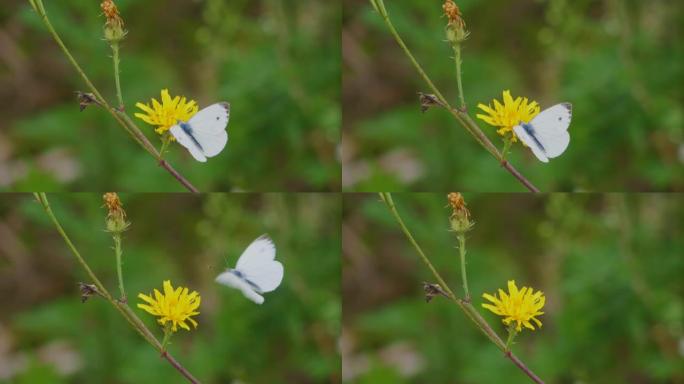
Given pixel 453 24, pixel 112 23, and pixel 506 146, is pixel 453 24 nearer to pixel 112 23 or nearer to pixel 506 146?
pixel 506 146

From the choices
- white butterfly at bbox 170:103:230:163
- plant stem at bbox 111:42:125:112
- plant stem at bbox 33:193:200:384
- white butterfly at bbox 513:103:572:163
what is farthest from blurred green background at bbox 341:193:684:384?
plant stem at bbox 111:42:125:112

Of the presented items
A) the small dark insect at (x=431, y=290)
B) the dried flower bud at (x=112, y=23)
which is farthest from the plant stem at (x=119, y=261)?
the small dark insect at (x=431, y=290)

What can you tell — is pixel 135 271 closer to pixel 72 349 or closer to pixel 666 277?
pixel 72 349

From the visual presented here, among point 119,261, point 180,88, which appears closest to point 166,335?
point 119,261

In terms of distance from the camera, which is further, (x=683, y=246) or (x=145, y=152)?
(x=683, y=246)

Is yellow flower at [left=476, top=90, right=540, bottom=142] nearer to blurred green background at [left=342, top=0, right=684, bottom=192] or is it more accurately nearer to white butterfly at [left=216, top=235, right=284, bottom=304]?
blurred green background at [left=342, top=0, right=684, bottom=192]

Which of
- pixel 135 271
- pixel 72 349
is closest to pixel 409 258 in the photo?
pixel 135 271
